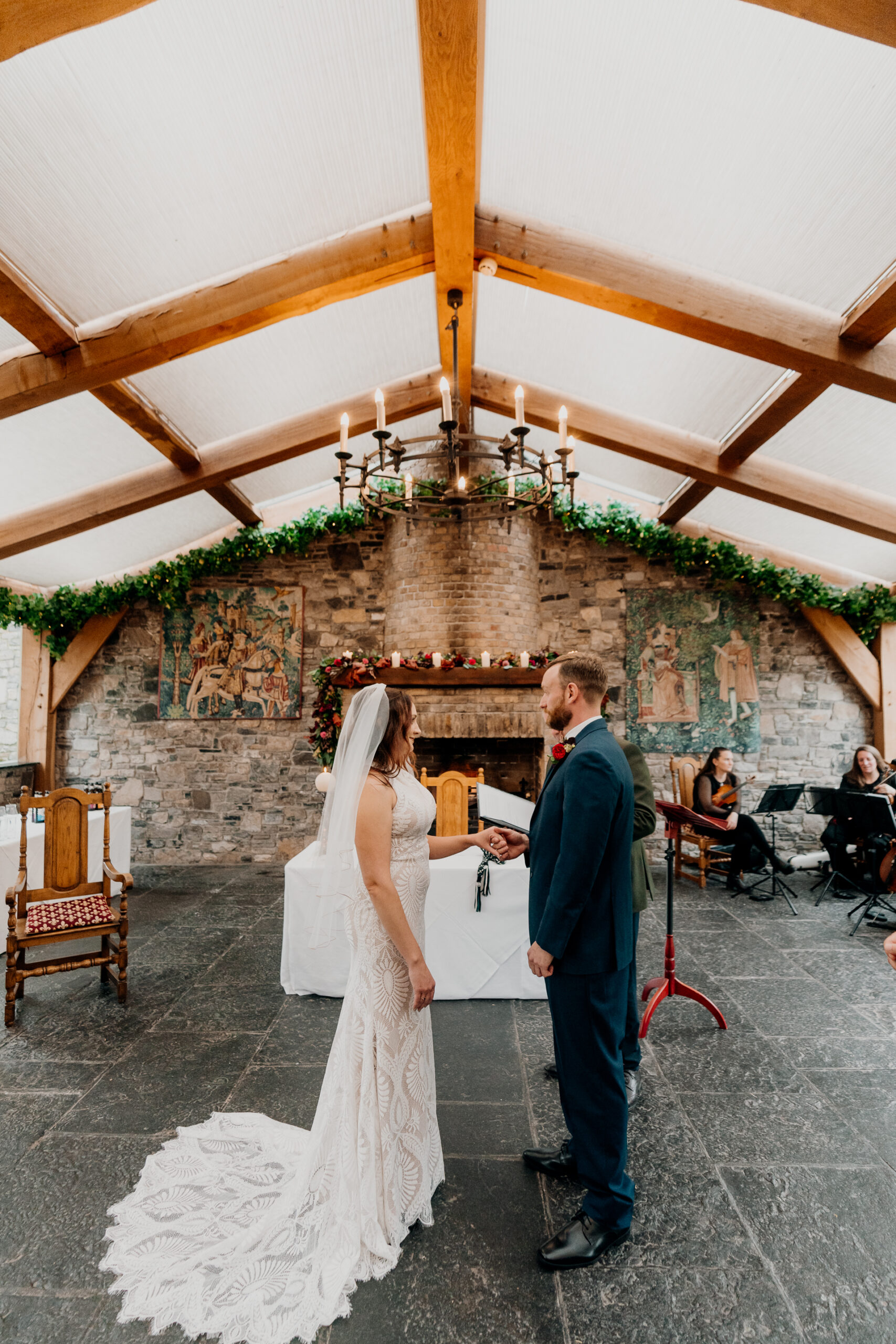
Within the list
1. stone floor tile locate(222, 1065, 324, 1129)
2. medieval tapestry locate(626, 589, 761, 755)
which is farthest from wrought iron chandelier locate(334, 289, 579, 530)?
medieval tapestry locate(626, 589, 761, 755)

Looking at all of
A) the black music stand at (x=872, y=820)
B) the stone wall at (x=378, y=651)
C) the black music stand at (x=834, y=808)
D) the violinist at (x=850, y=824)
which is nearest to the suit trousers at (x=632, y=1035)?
the black music stand at (x=872, y=820)

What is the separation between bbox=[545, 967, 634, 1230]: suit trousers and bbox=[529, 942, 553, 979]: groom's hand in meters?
0.08

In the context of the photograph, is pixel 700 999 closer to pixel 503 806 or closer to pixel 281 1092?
pixel 503 806

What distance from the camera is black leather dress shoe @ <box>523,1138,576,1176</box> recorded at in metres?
2.46

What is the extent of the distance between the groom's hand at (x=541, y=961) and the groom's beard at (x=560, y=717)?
0.71m

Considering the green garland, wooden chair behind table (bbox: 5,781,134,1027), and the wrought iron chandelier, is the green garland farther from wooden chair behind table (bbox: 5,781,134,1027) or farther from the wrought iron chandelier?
wooden chair behind table (bbox: 5,781,134,1027)

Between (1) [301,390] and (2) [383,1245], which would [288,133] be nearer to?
(1) [301,390]

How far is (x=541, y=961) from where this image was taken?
2076mm

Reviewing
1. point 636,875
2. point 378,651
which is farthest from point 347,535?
point 636,875

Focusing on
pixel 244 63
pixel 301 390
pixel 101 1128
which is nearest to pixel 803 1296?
pixel 101 1128

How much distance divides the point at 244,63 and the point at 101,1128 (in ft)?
14.8

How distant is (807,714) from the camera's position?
7602mm

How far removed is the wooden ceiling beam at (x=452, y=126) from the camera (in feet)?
9.02

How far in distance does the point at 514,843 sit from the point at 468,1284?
4.22 feet
